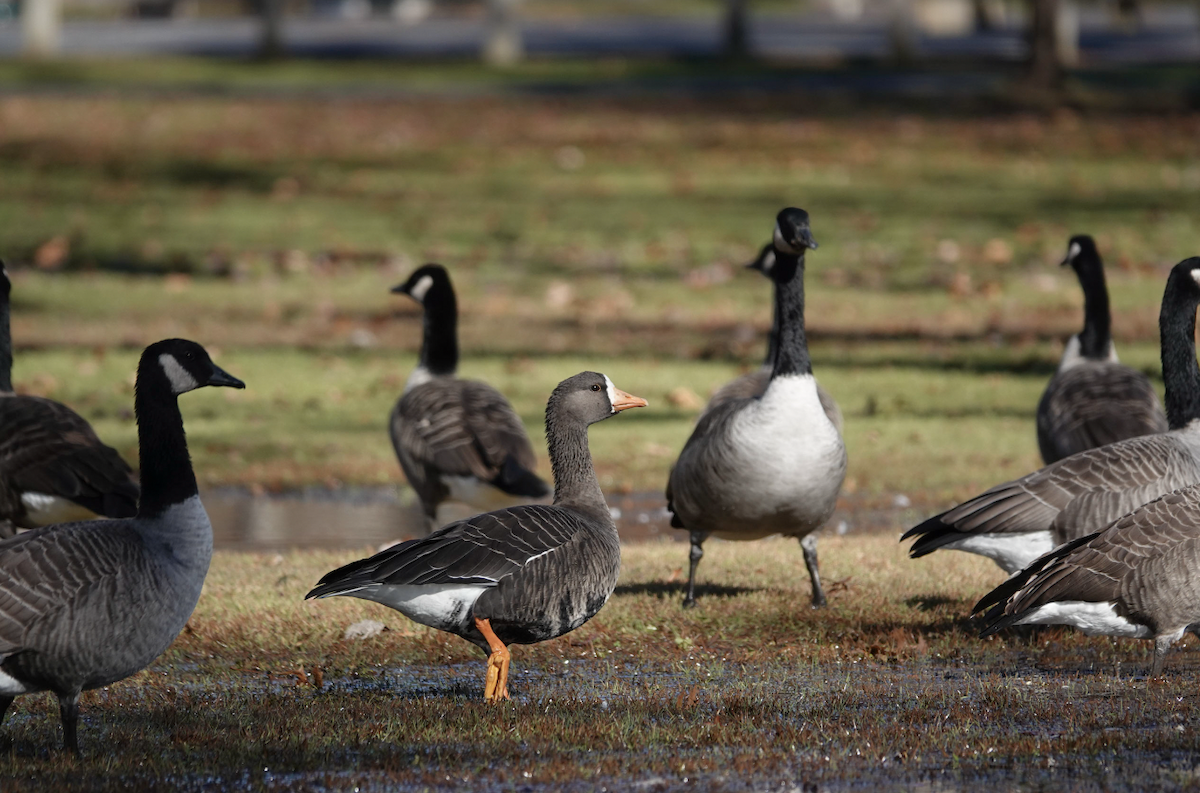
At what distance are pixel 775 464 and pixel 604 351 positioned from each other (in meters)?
8.38

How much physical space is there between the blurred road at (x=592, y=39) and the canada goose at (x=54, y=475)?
34.3 metres

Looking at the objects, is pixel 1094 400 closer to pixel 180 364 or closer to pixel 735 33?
pixel 180 364

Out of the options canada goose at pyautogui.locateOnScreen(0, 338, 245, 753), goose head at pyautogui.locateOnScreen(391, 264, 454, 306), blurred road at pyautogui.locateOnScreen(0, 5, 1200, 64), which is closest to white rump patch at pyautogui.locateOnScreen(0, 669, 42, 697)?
canada goose at pyautogui.locateOnScreen(0, 338, 245, 753)

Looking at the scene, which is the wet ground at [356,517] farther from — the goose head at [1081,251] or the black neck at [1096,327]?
the goose head at [1081,251]

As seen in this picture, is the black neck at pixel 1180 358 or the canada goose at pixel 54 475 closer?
the black neck at pixel 1180 358

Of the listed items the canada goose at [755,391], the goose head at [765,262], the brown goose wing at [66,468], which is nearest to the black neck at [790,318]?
the canada goose at [755,391]

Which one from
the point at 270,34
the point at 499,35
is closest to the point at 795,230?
the point at 499,35

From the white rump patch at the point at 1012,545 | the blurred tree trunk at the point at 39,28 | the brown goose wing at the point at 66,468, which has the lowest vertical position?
the brown goose wing at the point at 66,468

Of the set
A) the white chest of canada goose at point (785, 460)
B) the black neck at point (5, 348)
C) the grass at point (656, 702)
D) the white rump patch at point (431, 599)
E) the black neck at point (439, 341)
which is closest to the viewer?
the grass at point (656, 702)

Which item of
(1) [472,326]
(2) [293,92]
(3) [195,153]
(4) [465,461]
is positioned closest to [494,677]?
(4) [465,461]

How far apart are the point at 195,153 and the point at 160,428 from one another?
20958mm

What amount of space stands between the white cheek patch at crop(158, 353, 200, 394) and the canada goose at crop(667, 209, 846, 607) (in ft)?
9.81

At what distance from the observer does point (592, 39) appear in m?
49.6

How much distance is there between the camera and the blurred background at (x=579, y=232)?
1382 centimetres
